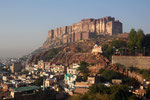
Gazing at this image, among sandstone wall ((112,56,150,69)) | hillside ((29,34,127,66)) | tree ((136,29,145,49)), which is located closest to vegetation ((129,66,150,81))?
sandstone wall ((112,56,150,69))

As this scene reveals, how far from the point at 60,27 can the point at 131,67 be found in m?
47.6

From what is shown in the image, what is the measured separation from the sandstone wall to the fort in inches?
1080

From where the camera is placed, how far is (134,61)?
34000 mm

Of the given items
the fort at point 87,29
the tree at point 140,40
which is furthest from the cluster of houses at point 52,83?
the fort at point 87,29

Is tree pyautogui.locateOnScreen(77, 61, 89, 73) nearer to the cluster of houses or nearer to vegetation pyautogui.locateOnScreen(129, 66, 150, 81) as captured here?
the cluster of houses

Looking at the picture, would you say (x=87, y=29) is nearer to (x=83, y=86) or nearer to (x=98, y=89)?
(x=83, y=86)

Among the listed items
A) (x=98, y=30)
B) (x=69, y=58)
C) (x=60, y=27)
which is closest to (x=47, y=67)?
(x=69, y=58)

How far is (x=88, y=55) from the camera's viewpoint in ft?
137

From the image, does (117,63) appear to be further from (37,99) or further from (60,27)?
(60,27)

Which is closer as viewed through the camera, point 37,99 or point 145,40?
point 37,99

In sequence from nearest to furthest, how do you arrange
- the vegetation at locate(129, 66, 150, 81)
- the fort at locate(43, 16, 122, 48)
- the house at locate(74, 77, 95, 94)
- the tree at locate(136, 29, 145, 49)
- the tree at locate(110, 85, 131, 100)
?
the tree at locate(110, 85, 131, 100) → the house at locate(74, 77, 95, 94) → the vegetation at locate(129, 66, 150, 81) → the tree at locate(136, 29, 145, 49) → the fort at locate(43, 16, 122, 48)

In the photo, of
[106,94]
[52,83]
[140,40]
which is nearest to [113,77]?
[52,83]

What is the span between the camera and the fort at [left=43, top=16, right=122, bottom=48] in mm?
62344

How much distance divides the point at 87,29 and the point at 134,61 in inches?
1388
